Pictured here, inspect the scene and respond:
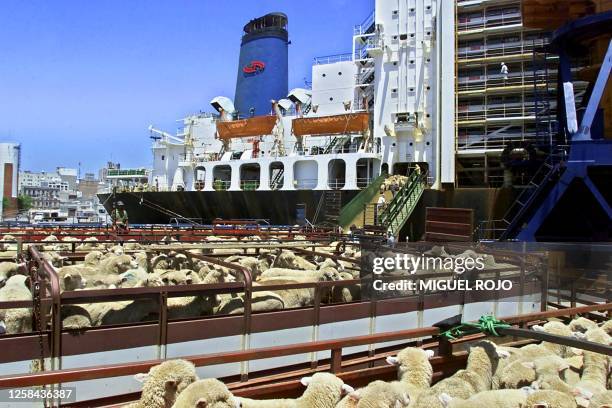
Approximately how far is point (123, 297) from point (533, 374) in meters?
3.69

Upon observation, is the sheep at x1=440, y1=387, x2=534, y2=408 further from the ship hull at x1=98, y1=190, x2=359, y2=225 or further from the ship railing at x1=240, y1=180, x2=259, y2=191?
the ship railing at x1=240, y1=180, x2=259, y2=191

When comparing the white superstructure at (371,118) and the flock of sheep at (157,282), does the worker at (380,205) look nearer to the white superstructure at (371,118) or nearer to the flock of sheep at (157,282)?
the white superstructure at (371,118)

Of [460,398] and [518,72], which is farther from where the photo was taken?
[518,72]

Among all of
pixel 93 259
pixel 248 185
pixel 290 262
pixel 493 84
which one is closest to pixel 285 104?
pixel 248 185

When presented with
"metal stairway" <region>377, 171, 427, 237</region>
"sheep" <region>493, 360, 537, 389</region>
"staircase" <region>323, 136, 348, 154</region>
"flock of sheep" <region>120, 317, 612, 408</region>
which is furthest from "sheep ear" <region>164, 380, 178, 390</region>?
"staircase" <region>323, 136, 348, 154</region>

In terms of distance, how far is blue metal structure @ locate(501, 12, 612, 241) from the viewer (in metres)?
17.6

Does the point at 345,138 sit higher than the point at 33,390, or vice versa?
the point at 345,138

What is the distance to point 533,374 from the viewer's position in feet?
14.0

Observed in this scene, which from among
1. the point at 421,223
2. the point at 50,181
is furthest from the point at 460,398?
the point at 50,181

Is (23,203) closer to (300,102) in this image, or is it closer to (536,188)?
(300,102)

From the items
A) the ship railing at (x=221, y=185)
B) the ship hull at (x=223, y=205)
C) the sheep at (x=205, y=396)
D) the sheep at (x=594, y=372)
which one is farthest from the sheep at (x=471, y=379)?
the ship railing at (x=221, y=185)

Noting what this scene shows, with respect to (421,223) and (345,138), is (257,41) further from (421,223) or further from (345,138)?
(421,223)

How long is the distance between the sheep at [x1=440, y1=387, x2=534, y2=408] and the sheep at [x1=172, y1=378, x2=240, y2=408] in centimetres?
148

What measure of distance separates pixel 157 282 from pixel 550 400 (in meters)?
4.48
